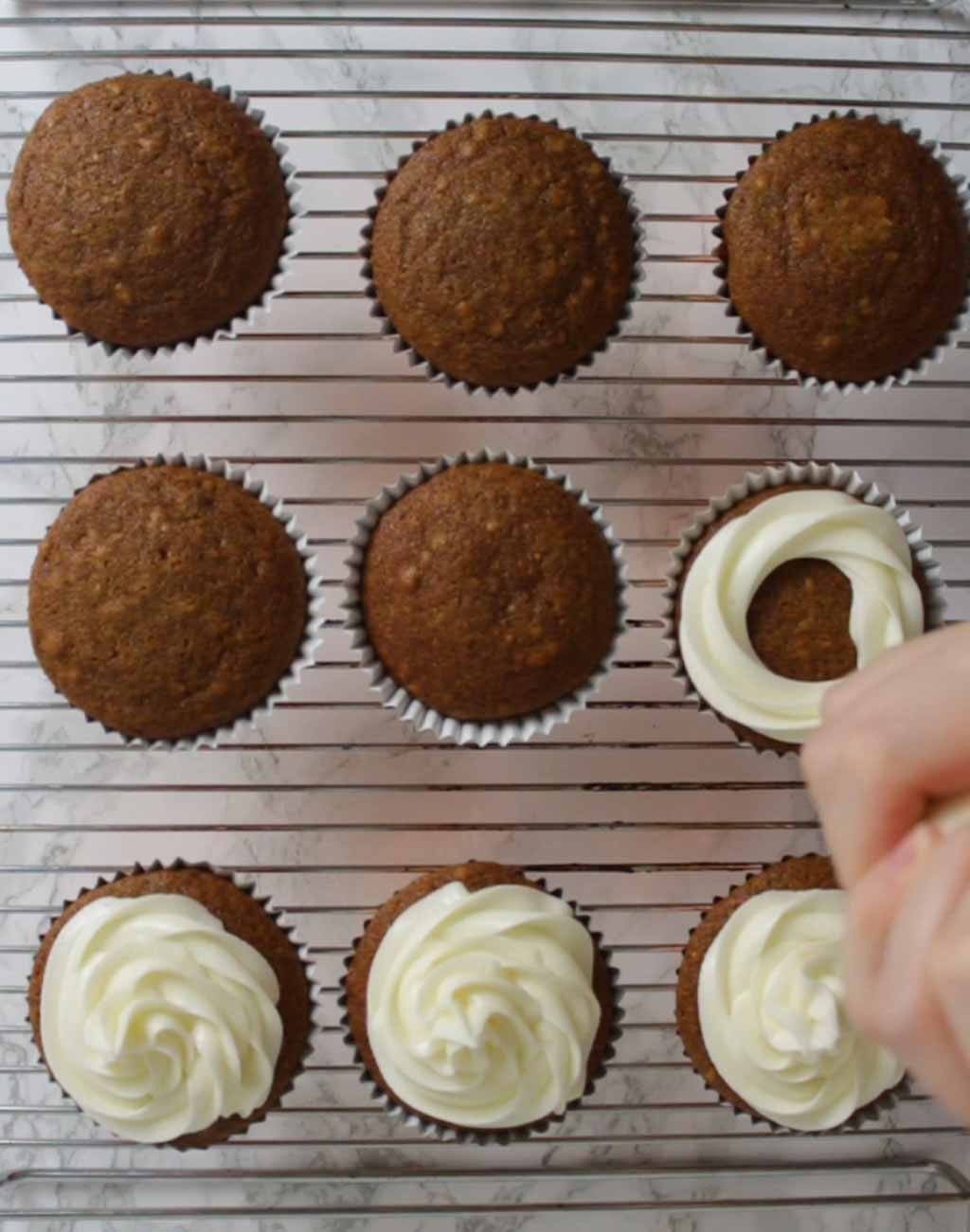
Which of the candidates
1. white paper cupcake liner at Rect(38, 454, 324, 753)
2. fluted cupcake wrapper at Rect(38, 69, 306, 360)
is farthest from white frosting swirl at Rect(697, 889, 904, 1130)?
fluted cupcake wrapper at Rect(38, 69, 306, 360)

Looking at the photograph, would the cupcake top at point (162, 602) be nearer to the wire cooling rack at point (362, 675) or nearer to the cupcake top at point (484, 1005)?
the wire cooling rack at point (362, 675)

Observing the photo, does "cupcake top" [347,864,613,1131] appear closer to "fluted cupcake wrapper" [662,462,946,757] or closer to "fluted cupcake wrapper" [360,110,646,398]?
"fluted cupcake wrapper" [662,462,946,757]

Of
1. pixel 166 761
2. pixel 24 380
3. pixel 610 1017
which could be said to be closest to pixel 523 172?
pixel 24 380

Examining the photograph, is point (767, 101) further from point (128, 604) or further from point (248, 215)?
point (128, 604)

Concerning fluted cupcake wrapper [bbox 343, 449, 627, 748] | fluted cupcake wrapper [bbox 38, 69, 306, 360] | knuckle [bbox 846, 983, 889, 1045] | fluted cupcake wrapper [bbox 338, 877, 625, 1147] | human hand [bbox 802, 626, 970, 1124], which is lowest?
fluted cupcake wrapper [bbox 338, 877, 625, 1147]

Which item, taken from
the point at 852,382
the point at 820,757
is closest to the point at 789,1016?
the point at 820,757

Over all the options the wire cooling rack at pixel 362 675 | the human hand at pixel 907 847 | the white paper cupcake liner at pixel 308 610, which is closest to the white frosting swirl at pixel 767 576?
the wire cooling rack at pixel 362 675

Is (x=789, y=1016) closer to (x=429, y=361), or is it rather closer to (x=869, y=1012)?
(x=869, y=1012)
